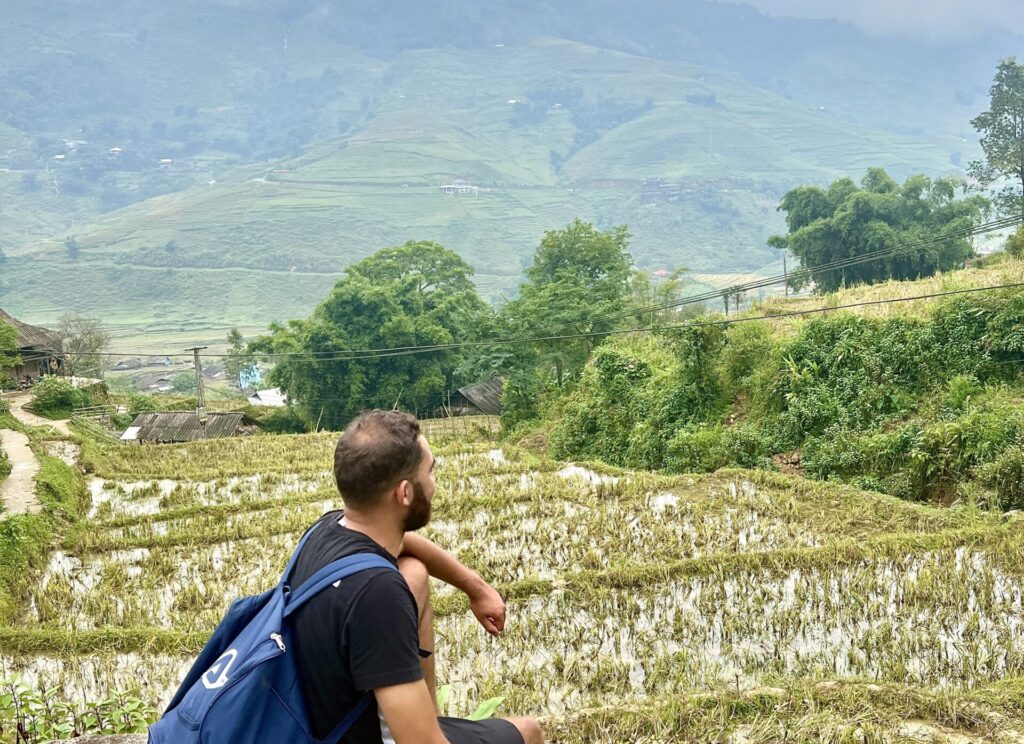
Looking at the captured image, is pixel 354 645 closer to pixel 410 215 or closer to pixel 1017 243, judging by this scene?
pixel 1017 243

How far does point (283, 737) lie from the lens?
2.09 meters

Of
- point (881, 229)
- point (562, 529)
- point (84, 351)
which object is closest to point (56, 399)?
point (84, 351)

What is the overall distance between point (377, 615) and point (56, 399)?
27402mm

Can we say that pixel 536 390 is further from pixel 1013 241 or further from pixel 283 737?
pixel 283 737

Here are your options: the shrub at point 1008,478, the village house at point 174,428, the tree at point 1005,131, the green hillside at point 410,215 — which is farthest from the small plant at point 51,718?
the green hillside at point 410,215

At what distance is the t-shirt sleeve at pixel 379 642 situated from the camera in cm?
205

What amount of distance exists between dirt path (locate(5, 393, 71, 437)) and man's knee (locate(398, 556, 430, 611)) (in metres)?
20.8

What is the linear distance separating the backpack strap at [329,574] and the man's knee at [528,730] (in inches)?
29.3

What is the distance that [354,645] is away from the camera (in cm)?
206

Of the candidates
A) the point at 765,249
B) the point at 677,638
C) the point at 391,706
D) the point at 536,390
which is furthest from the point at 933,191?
the point at 765,249

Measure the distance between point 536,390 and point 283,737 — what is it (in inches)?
809

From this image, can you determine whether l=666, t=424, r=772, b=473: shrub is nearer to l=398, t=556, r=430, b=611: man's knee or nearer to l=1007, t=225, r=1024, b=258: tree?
l=398, t=556, r=430, b=611: man's knee

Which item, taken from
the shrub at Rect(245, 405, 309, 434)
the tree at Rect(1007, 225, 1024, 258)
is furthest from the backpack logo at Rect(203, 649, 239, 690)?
the shrub at Rect(245, 405, 309, 434)

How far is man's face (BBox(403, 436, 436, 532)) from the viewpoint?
2369mm
